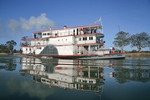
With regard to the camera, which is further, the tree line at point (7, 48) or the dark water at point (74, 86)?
the tree line at point (7, 48)

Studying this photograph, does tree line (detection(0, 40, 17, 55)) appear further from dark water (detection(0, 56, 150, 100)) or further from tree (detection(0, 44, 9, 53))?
dark water (detection(0, 56, 150, 100))

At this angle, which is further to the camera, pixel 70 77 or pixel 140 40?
pixel 140 40

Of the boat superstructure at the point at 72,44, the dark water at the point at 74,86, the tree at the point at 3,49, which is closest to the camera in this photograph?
the dark water at the point at 74,86

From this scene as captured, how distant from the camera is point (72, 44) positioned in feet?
84.3

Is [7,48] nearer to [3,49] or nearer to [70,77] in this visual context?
[3,49]

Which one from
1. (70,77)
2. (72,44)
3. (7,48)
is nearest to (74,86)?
(70,77)

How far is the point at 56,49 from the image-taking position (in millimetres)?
27750

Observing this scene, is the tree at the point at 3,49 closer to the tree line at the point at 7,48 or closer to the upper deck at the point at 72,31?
the tree line at the point at 7,48

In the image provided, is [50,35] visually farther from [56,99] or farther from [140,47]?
[140,47]

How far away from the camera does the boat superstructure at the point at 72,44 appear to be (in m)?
23.2

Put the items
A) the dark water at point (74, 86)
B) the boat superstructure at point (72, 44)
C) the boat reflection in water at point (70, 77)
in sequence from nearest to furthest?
the dark water at point (74, 86)
the boat reflection in water at point (70, 77)
the boat superstructure at point (72, 44)

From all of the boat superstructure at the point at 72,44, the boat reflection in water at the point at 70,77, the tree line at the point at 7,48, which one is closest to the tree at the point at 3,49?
the tree line at the point at 7,48

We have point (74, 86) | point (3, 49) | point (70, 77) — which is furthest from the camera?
point (3, 49)

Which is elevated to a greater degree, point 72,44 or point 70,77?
point 72,44
